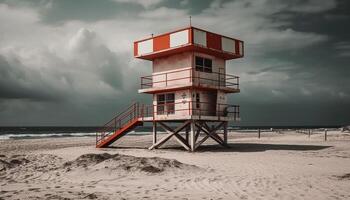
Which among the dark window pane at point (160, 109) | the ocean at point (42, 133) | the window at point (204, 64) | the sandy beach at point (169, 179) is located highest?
the window at point (204, 64)

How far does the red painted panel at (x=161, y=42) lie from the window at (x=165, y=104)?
312cm

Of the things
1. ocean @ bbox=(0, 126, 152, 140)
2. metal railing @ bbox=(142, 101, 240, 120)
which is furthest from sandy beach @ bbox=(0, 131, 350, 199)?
ocean @ bbox=(0, 126, 152, 140)

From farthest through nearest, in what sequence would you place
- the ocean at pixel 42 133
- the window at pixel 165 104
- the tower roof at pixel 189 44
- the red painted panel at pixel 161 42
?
1. the ocean at pixel 42 133
2. the window at pixel 165 104
3. the red painted panel at pixel 161 42
4. the tower roof at pixel 189 44

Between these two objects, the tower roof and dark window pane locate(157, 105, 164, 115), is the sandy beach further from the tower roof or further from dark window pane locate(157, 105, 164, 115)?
dark window pane locate(157, 105, 164, 115)

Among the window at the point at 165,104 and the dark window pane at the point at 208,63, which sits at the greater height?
the dark window pane at the point at 208,63

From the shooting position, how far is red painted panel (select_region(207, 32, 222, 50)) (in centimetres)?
2378

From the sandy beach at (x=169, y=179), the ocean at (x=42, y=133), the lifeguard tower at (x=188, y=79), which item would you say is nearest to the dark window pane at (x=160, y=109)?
the lifeguard tower at (x=188, y=79)

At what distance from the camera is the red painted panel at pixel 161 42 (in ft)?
78.4

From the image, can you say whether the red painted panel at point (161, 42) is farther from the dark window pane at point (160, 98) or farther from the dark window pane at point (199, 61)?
the dark window pane at point (160, 98)

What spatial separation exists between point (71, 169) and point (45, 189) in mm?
3883

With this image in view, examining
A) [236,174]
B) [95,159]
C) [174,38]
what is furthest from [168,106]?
[236,174]

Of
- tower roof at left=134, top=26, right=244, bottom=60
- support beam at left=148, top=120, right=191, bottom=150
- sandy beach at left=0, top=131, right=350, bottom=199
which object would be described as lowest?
sandy beach at left=0, top=131, right=350, bottom=199

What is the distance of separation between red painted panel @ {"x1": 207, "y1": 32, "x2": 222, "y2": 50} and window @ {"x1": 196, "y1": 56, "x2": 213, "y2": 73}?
1082 millimetres

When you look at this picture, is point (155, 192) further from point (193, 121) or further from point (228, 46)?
point (228, 46)
